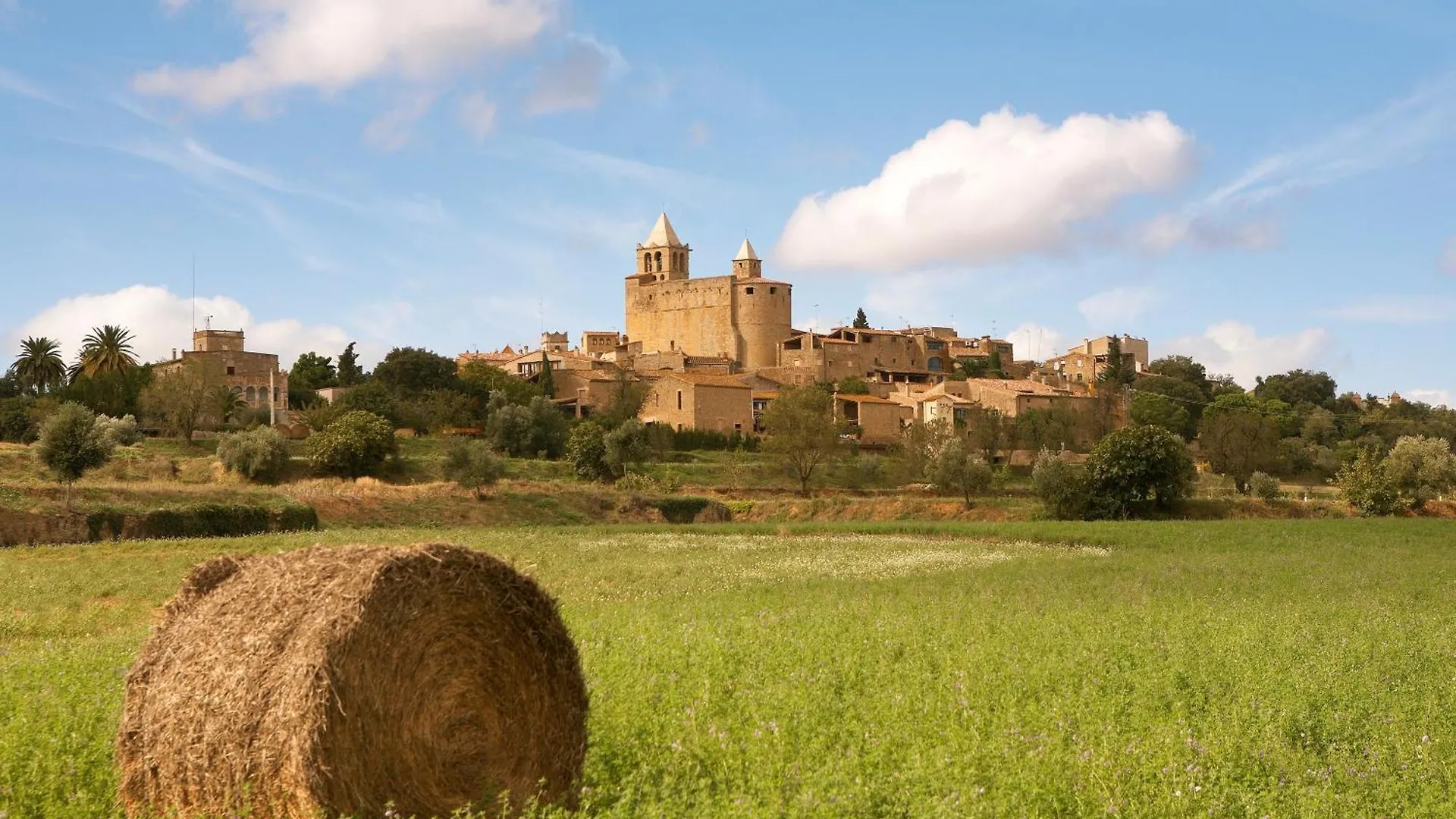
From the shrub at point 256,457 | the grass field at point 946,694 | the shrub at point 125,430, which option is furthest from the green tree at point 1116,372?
the grass field at point 946,694

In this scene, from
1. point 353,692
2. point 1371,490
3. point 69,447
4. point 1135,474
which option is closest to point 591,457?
point 69,447

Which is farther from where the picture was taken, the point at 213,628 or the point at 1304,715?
the point at 1304,715

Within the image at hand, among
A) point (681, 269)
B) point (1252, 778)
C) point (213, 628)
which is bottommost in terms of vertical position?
point (1252, 778)

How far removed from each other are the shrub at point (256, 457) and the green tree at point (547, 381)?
42.2 m

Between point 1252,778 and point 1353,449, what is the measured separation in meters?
84.9

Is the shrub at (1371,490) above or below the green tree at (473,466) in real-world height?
below

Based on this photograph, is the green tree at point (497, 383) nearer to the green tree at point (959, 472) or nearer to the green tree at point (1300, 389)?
the green tree at point (959, 472)

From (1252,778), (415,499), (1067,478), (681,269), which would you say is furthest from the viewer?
(681,269)

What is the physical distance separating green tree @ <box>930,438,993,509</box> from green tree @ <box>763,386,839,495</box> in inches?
278

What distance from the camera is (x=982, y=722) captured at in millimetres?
12156

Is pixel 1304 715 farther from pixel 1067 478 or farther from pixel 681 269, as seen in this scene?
pixel 681 269

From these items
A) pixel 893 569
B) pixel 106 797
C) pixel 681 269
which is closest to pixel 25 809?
pixel 106 797

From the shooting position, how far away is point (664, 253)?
145875 millimetres

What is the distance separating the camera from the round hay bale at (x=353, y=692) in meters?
8.88
